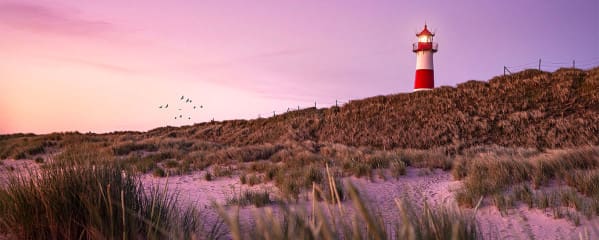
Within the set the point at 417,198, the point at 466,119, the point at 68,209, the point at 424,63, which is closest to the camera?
the point at 68,209

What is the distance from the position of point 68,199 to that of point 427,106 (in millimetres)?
24634

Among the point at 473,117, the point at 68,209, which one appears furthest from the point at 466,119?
the point at 68,209

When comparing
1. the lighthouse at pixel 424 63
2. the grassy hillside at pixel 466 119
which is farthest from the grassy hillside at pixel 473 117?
the lighthouse at pixel 424 63

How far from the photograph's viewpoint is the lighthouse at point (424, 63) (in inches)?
1366

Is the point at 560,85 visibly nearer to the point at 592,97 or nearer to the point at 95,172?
the point at 592,97

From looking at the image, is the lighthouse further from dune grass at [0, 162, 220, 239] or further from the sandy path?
dune grass at [0, 162, 220, 239]

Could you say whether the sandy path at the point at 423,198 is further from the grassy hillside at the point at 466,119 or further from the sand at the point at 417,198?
the grassy hillside at the point at 466,119

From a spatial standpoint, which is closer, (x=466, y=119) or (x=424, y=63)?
(x=466, y=119)

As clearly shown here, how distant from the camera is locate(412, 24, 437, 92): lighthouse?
114ft

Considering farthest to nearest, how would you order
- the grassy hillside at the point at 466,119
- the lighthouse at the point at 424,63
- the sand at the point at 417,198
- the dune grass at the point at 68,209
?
the lighthouse at the point at 424,63, the grassy hillside at the point at 466,119, the sand at the point at 417,198, the dune grass at the point at 68,209

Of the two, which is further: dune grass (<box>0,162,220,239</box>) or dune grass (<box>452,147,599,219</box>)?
dune grass (<box>452,147,599,219</box>)

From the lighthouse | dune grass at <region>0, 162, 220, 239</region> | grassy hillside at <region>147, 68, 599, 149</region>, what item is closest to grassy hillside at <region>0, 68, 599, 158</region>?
grassy hillside at <region>147, 68, 599, 149</region>

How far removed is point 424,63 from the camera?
35.4 metres

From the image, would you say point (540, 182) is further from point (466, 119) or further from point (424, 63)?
point (424, 63)
